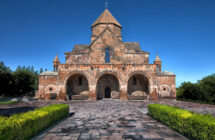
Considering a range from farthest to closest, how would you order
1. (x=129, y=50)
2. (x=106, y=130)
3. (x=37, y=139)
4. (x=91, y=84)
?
(x=129, y=50)
(x=91, y=84)
(x=106, y=130)
(x=37, y=139)

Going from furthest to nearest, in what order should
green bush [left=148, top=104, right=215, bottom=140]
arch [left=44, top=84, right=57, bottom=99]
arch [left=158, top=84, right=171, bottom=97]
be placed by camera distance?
1. arch [left=158, top=84, right=171, bottom=97]
2. arch [left=44, top=84, right=57, bottom=99]
3. green bush [left=148, top=104, right=215, bottom=140]

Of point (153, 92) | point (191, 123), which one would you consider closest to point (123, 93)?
point (153, 92)

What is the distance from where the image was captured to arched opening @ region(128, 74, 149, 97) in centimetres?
2150

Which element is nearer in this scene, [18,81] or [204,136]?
[204,136]

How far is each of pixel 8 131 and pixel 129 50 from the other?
21.0 metres

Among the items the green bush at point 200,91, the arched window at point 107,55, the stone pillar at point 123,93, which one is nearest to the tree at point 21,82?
the arched window at point 107,55

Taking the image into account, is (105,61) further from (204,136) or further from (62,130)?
(204,136)

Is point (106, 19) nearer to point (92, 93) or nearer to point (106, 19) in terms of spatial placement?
point (106, 19)

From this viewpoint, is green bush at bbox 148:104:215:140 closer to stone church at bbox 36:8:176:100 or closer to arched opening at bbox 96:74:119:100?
stone church at bbox 36:8:176:100

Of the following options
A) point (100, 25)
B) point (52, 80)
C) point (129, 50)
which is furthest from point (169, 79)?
point (52, 80)

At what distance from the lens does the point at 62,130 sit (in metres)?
5.86

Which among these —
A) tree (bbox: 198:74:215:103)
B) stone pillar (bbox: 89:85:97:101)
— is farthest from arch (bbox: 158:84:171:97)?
stone pillar (bbox: 89:85:97:101)

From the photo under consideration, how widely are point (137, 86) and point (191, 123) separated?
55.4 feet

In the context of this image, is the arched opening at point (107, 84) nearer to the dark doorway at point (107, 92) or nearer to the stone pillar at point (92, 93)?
the dark doorway at point (107, 92)
